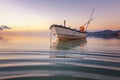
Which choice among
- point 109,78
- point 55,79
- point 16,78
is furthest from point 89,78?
point 16,78

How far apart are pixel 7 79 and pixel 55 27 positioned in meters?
44.9

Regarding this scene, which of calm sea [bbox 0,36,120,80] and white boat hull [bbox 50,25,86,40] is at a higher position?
white boat hull [bbox 50,25,86,40]

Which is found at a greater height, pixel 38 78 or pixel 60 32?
pixel 60 32

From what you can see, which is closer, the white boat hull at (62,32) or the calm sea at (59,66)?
the calm sea at (59,66)

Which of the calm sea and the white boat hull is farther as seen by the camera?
the white boat hull

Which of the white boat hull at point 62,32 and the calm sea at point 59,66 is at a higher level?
the white boat hull at point 62,32

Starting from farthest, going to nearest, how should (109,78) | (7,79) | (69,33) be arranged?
(69,33) < (109,78) < (7,79)

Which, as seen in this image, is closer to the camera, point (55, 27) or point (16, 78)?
point (16, 78)

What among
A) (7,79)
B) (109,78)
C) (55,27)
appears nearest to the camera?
(7,79)

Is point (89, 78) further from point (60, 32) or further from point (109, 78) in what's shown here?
point (60, 32)

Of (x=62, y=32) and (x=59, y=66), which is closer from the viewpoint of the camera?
(x=59, y=66)

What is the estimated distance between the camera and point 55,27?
51438 millimetres

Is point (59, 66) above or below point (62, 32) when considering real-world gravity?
below

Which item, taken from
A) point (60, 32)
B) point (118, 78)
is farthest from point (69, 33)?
point (118, 78)
